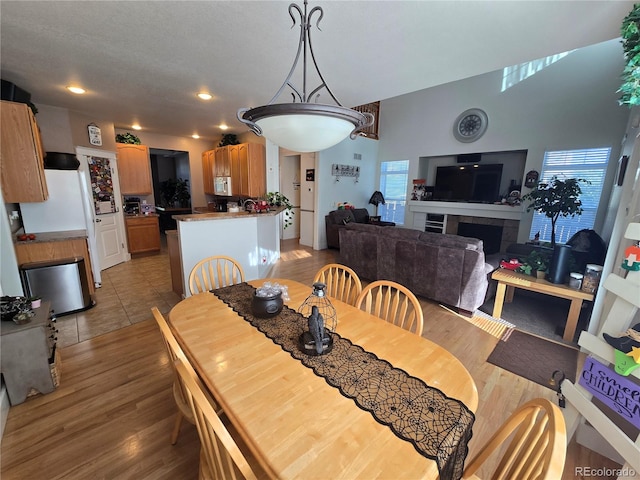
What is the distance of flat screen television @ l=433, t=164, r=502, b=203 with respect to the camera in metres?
5.72

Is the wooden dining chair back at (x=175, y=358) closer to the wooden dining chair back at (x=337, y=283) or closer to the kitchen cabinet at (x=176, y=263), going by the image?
the wooden dining chair back at (x=337, y=283)

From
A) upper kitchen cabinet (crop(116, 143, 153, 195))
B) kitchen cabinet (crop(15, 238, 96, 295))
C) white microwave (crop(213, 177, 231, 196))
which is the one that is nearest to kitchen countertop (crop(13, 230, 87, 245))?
kitchen cabinet (crop(15, 238, 96, 295))

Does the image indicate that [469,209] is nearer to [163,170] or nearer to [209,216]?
[209,216]

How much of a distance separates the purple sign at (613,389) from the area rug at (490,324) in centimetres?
150

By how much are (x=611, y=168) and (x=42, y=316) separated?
7.41 metres

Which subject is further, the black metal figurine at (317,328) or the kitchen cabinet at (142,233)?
the kitchen cabinet at (142,233)

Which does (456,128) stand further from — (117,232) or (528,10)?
(117,232)

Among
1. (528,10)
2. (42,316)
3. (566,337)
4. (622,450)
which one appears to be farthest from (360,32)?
(566,337)

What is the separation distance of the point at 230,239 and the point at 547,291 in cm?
367

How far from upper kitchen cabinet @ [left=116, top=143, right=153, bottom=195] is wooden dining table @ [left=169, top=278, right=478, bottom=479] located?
4827 millimetres

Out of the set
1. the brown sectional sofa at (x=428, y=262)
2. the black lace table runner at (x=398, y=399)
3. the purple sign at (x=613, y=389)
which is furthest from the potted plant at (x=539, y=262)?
the black lace table runner at (x=398, y=399)

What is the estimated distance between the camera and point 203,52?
2121 mm

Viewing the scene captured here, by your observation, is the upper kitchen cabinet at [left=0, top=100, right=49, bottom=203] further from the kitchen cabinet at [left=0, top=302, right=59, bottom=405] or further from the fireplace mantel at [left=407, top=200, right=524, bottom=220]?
the fireplace mantel at [left=407, top=200, right=524, bottom=220]

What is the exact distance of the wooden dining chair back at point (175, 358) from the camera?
1.06 metres
